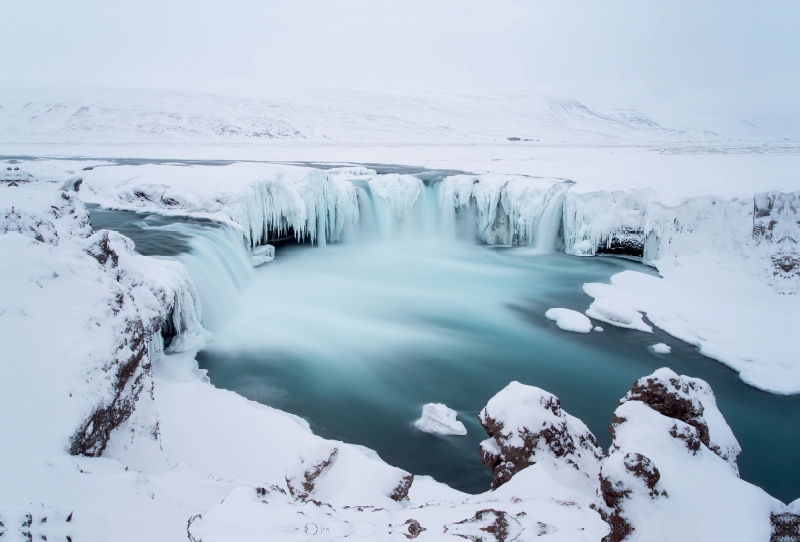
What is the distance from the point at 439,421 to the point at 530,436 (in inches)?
91.1

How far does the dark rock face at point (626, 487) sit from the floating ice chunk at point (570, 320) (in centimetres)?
626

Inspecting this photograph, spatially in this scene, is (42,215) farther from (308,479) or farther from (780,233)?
(780,233)

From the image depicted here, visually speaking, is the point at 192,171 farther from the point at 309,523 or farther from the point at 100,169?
the point at 309,523

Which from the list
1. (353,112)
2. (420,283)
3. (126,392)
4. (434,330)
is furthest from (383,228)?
(353,112)

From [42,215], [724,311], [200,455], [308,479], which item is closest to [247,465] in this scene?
[200,455]

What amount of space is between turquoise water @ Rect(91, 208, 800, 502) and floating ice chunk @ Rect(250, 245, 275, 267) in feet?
0.80

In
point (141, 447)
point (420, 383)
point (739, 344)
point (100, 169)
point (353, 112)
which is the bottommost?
point (420, 383)

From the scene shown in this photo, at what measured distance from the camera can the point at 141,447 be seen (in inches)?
112

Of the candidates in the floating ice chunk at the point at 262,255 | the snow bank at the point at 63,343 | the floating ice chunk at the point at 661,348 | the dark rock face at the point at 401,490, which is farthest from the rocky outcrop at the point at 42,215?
the floating ice chunk at the point at 661,348

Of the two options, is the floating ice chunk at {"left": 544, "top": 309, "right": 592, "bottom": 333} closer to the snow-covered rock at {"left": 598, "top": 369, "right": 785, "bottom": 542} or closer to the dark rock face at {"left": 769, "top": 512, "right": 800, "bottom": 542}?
the snow-covered rock at {"left": 598, "top": 369, "right": 785, "bottom": 542}

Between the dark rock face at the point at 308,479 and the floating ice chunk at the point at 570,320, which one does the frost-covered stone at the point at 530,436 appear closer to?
the dark rock face at the point at 308,479

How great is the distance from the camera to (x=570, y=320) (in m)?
8.28

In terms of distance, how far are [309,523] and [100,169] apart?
1343 cm

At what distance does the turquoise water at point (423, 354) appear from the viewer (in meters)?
5.37
